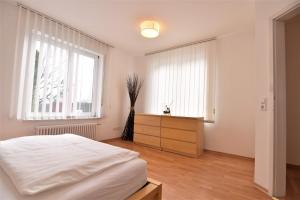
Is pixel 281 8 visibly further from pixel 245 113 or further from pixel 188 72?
pixel 188 72

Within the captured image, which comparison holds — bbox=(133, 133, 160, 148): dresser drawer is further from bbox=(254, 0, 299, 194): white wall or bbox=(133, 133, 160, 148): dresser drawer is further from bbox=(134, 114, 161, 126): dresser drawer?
bbox=(254, 0, 299, 194): white wall

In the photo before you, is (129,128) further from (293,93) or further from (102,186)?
(293,93)

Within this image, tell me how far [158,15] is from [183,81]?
1.58 metres

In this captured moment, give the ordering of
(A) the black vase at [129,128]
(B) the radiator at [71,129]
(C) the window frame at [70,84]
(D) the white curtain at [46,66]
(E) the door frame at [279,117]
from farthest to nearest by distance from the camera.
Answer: (A) the black vase at [129,128], (B) the radiator at [71,129], (C) the window frame at [70,84], (D) the white curtain at [46,66], (E) the door frame at [279,117]

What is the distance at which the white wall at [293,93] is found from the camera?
252 cm

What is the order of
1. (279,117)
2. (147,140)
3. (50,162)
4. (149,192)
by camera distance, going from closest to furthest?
(50,162), (149,192), (279,117), (147,140)

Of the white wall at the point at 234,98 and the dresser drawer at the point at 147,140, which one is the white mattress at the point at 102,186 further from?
the white wall at the point at 234,98

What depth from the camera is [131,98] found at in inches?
162

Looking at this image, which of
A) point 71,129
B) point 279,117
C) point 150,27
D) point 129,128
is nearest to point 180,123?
point 129,128

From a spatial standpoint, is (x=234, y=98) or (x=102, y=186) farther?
(x=234, y=98)

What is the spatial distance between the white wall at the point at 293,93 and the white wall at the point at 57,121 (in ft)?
11.4

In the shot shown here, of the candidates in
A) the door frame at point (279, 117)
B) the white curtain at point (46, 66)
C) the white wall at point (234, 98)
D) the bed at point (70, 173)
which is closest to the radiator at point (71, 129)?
the white curtain at point (46, 66)

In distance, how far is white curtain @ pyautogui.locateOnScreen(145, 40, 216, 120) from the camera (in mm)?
3270

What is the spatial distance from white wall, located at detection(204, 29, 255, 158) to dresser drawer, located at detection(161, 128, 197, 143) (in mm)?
580
